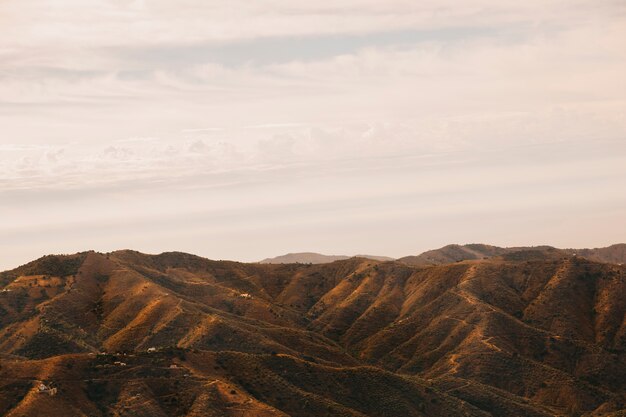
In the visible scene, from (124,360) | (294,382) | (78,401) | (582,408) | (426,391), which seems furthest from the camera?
(582,408)

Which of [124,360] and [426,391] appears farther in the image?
[426,391]

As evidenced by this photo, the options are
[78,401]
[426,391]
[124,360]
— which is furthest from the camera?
[426,391]

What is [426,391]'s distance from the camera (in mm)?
177375

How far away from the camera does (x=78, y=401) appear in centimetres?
14038

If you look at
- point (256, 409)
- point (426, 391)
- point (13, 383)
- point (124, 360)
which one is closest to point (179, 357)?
point (124, 360)

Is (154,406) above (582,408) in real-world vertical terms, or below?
above

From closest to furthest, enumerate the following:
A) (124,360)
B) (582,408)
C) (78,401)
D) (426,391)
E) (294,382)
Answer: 1. (78,401)
2. (124,360)
3. (294,382)
4. (426,391)
5. (582,408)

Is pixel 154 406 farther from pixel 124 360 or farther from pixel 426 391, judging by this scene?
pixel 426 391

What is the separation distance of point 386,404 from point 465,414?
761 inches

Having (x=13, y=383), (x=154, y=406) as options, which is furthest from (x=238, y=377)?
(x=13, y=383)

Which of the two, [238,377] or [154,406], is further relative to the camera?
[238,377]

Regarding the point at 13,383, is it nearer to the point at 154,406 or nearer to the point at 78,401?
the point at 78,401

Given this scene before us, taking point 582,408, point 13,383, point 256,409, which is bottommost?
point 582,408

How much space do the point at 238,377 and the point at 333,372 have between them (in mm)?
24393
